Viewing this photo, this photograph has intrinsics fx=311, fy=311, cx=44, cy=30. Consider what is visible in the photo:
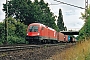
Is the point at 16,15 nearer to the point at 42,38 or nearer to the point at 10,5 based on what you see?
the point at 10,5

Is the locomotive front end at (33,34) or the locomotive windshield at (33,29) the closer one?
the locomotive front end at (33,34)

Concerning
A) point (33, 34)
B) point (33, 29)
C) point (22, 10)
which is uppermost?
point (22, 10)

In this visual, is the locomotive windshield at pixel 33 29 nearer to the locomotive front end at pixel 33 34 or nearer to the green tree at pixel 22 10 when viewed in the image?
the locomotive front end at pixel 33 34

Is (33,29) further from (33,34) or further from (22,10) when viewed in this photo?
(22,10)

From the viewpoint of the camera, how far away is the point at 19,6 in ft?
279

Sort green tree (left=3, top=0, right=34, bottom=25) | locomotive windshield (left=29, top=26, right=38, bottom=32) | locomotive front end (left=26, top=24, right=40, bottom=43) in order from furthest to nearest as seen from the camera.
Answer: green tree (left=3, top=0, right=34, bottom=25)
locomotive windshield (left=29, top=26, right=38, bottom=32)
locomotive front end (left=26, top=24, right=40, bottom=43)

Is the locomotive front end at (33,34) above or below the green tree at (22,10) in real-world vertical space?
below

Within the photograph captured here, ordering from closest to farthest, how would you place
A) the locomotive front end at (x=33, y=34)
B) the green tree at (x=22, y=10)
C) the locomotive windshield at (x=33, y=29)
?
the locomotive front end at (x=33, y=34) < the locomotive windshield at (x=33, y=29) < the green tree at (x=22, y=10)

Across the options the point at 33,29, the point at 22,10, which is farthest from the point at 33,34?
the point at 22,10

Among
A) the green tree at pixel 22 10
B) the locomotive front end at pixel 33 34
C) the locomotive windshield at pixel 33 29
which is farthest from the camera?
the green tree at pixel 22 10

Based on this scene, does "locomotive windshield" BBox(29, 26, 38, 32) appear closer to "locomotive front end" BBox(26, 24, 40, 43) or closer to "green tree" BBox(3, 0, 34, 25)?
"locomotive front end" BBox(26, 24, 40, 43)

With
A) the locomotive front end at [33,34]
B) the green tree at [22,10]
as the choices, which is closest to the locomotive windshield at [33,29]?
the locomotive front end at [33,34]

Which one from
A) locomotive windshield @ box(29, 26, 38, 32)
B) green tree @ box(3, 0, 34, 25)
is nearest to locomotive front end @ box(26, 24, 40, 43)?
locomotive windshield @ box(29, 26, 38, 32)

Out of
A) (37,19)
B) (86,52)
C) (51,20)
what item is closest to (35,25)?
(86,52)
